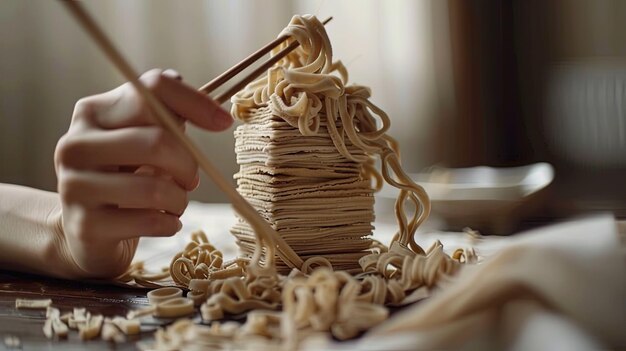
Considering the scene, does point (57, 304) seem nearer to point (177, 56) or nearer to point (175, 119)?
point (175, 119)

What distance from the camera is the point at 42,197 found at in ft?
3.29

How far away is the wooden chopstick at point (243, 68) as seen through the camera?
816 mm

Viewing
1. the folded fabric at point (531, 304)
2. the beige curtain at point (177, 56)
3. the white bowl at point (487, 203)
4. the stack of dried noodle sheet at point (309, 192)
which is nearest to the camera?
the folded fabric at point (531, 304)

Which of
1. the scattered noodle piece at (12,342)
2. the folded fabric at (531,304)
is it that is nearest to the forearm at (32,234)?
the scattered noodle piece at (12,342)

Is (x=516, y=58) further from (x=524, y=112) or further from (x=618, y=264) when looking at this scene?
(x=618, y=264)

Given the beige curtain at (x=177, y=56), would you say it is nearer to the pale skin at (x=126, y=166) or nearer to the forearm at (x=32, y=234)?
the forearm at (x=32, y=234)

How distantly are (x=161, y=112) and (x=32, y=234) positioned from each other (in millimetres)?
363

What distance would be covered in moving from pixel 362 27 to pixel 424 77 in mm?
446

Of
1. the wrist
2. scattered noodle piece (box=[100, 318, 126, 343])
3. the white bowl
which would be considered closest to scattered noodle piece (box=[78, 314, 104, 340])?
scattered noodle piece (box=[100, 318, 126, 343])

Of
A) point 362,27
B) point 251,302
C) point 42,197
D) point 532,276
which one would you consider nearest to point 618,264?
point 532,276

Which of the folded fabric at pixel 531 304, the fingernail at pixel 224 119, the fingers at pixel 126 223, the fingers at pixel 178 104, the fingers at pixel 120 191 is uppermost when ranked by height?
the fingers at pixel 178 104

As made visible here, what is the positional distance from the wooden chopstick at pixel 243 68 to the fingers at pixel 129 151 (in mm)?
77

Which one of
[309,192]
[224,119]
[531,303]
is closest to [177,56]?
[309,192]

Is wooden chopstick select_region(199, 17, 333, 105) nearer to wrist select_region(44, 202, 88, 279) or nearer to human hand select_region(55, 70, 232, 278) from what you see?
human hand select_region(55, 70, 232, 278)
